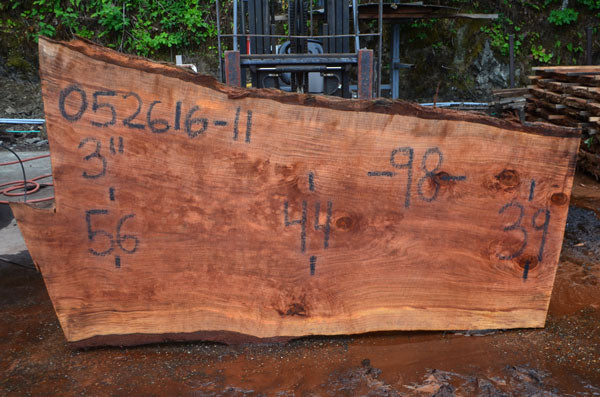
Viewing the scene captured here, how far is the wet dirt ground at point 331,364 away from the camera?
8.00 feet

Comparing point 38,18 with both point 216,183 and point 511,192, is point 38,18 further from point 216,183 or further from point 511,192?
point 511,192

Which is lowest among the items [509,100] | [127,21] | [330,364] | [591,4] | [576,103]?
[330,364]

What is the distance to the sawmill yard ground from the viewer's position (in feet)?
8.00

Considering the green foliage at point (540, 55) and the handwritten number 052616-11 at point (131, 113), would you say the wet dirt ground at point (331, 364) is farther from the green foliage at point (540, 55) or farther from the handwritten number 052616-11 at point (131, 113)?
the green foliage at point (540, 55)

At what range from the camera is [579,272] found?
374cm

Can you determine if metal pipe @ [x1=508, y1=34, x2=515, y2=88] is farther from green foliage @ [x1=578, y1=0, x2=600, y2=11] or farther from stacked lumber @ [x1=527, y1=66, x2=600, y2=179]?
stacked lumber @ [x1=527, y1=66, x2=600, y2=179]

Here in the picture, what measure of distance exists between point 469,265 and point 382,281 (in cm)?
47

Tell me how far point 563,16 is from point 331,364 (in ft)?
40.0

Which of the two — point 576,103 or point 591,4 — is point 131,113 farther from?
point 591,4

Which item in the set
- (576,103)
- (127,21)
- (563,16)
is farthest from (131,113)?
(563,16)

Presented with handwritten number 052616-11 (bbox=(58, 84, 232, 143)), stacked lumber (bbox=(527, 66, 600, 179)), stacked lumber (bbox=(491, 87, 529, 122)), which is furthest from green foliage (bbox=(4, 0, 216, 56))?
handwritten number 052616-11 (bbox=(58, 84, 232, 143))

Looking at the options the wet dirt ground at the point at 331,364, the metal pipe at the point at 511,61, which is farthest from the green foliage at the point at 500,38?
the wet dirt ground at the point at 331,364

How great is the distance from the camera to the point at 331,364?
2633mm

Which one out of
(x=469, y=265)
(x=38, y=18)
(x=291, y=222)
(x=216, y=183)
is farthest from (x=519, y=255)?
(x=38, y=18)
